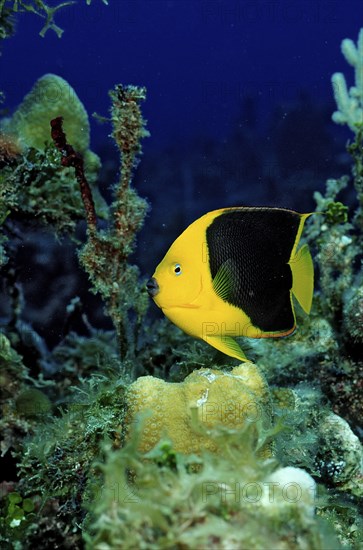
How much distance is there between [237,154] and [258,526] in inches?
340

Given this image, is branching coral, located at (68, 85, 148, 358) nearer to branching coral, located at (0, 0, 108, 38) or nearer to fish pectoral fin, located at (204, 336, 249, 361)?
branching coral, located at (0, 0, 108, 38)

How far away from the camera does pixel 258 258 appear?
6.69 feet

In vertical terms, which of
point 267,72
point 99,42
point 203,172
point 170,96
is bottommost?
point 203,172

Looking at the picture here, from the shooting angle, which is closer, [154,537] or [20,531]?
[154,537]

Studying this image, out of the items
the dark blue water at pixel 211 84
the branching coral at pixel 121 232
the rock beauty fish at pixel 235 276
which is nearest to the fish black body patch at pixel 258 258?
the rock beauty fish at pixel 235 276

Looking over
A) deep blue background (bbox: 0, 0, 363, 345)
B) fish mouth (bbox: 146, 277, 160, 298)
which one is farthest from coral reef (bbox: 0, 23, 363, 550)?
deep blue background (bbox: 0, 0, 363, 345)

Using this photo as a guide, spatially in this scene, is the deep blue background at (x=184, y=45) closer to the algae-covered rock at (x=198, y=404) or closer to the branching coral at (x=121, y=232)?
the branching coral at (x=121, y=232)

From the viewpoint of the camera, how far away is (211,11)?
2019cm

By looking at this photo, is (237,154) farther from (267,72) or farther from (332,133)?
(267,72)

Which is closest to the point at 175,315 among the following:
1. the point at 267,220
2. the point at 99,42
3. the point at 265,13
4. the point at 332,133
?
the point at 267,220

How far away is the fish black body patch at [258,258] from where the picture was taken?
1.99 m

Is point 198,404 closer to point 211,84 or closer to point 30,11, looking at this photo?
point 30,11

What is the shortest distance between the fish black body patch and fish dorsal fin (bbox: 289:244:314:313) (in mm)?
27

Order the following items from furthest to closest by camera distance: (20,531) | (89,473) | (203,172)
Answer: (203,172), (20,531), (89,473)
